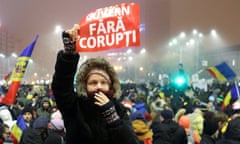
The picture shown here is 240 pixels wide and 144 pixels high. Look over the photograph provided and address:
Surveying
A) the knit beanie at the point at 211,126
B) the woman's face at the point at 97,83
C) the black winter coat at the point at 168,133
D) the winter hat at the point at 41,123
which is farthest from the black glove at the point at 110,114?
the black winter coat at the point at 168,133

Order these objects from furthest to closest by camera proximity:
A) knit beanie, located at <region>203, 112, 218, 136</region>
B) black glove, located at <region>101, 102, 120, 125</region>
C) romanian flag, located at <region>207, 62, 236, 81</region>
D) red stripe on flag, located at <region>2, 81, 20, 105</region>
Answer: romanian flag, located at <region>207, 62, 236, 81</region>
red stripe on flag, located at <region>2, 81, 20, 105</region>
knit beanie, located at <region>203, 112, 218, 136</region>
black glove, located at <region>101, 102, 120, 125</region>

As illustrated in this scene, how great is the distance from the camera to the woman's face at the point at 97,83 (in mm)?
2114

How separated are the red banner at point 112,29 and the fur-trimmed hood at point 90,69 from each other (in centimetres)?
352

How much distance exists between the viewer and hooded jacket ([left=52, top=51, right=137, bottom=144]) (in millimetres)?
1965

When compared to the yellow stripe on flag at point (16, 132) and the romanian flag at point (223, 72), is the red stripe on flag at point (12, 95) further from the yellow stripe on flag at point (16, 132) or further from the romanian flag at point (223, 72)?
the romanian flag at point (223, 72)

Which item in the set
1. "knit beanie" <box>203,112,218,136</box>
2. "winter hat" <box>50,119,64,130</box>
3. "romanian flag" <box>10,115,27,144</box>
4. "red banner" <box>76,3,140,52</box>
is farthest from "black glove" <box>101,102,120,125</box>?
"romanian flag" <box>10,115,27,144</box>

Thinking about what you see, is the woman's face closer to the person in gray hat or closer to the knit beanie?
the person in gray hat

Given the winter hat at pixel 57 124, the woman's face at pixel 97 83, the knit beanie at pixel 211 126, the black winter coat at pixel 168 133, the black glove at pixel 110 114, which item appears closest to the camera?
the black glove at pixel 110 114

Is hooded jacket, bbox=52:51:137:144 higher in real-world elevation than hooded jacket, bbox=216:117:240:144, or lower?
higher

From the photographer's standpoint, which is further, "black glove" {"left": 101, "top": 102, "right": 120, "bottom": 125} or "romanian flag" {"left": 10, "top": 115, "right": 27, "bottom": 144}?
"romanian flag" {"left": 10, "top": 115, "right": 27, "bottom": 144}

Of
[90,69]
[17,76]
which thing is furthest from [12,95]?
[90,69]

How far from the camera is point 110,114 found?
1934mm

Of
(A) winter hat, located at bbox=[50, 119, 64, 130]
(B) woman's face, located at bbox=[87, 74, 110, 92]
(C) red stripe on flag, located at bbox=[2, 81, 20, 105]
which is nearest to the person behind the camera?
(B) woman's face, located at bbox=[87, 74, 110, 92]

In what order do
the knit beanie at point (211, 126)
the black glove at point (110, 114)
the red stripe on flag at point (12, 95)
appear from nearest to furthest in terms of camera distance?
the black glove at point (110, 114) < the knit beanie at point (211, 126) < the red stripe on flag at point (12, 95)
